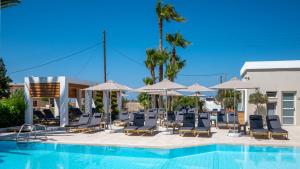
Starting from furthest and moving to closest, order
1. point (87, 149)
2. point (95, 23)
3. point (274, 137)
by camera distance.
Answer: point (95, 23) → point (274, 137) → point (87, 149)

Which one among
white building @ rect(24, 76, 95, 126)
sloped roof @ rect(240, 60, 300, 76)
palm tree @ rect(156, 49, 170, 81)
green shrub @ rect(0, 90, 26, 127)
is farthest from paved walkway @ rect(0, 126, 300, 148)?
palm tree @ rect(156, 49, 170, 81)

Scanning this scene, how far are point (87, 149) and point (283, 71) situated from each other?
14.2 m

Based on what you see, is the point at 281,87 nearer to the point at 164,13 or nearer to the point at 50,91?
the point at 164,13

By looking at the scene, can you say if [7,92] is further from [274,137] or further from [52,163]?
[274,137]

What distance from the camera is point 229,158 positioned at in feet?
37.6

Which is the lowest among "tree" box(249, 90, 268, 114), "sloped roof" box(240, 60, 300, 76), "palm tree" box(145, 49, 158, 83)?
"tree" box(249, 90, 268, 114)

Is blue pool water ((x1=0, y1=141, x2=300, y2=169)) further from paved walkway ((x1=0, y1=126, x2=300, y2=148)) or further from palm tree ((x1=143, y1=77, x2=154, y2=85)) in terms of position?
palm tree ((x1=143, y1=77, x2=154, y2=85))

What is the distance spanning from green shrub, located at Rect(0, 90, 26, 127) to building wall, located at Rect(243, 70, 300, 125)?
1462 centimetres

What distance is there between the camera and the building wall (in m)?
20.9

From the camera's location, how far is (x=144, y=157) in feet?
38.0

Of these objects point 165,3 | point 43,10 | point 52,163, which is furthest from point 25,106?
point 165,3

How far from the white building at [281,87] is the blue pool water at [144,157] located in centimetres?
887

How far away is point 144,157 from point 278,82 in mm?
13070

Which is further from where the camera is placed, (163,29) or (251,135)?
(163,29)
